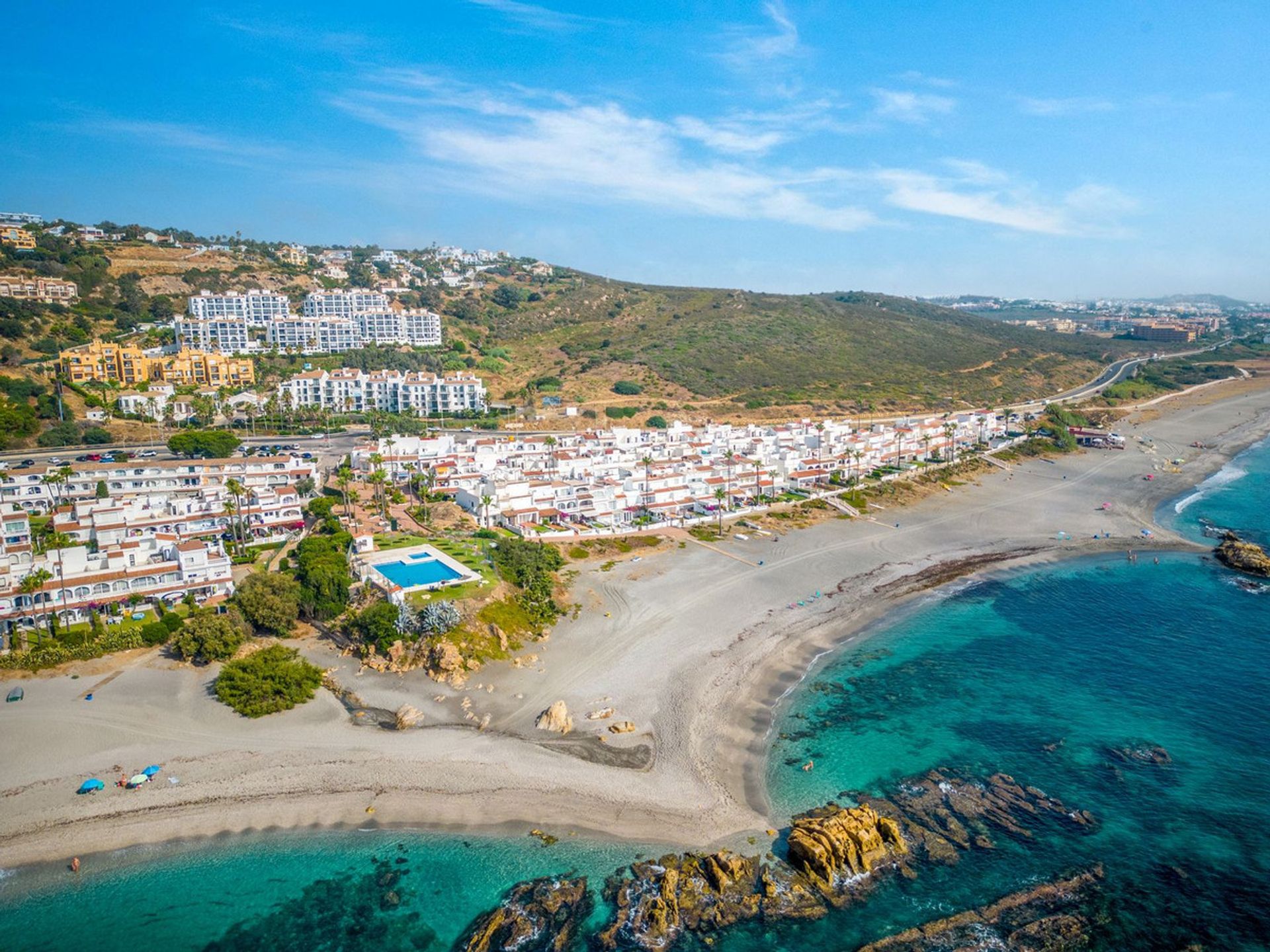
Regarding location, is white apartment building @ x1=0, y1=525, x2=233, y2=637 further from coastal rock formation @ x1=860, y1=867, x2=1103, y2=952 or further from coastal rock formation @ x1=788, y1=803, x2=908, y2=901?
coastal rock formation @ x1=860, y1=867, x2=1103, y2=952

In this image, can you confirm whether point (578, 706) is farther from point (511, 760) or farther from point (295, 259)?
point (295, 259)

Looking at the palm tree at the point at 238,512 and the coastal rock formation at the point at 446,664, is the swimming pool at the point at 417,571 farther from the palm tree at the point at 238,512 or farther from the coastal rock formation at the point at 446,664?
the palm tree at the point at 238,512

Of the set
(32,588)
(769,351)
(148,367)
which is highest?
(769,351)

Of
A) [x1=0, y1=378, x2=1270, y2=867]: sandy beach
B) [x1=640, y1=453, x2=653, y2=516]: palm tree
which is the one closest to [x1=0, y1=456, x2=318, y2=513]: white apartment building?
[x1=0, y1=378, x2=1270, y2=867]: sandy beach

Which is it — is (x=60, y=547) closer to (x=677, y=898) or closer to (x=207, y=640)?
(x=207, y=640)

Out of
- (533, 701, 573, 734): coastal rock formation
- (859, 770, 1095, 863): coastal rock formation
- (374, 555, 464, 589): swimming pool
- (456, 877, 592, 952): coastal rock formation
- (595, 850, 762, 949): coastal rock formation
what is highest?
Answer: (374, 555, 464, 589): swimming pool

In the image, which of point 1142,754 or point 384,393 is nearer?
point 1142,754

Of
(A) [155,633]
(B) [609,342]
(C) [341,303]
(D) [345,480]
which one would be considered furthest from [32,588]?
(B) [609,342]
